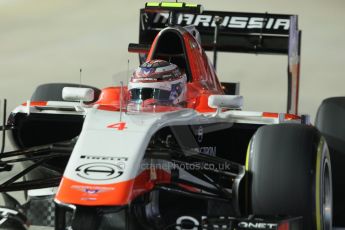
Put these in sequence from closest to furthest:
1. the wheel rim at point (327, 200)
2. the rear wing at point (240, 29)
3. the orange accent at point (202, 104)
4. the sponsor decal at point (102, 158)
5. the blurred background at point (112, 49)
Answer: the sponsor decal at point (102, 158) < the wheel rim at point (327, 200) < the orange accent at point (202, 104) < the rear wing at point (240, 29) < the blurred background at point (112, 49)

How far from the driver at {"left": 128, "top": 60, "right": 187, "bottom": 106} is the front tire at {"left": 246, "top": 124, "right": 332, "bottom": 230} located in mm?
1218

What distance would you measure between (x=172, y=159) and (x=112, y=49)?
864cm

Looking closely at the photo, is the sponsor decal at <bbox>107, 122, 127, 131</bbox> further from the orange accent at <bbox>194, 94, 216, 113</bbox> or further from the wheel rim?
the orange accent at <bbox>194, 94, 216, 113</bbox>

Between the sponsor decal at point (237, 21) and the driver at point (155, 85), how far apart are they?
223 centimetres

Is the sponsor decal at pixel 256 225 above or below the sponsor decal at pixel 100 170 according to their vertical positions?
below

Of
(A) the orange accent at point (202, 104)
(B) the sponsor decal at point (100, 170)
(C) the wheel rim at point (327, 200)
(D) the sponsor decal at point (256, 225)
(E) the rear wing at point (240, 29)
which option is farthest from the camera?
(E) the rear wing at point (240, 29)

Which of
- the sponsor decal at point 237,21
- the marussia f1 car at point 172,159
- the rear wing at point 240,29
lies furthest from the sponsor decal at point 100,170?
the sponsor decal at point 237,21

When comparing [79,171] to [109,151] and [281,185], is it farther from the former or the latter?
[281,185]

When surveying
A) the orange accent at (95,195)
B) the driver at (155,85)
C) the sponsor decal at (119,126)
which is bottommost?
the orange accent at (95,195)

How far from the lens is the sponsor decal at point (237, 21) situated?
25.5ft

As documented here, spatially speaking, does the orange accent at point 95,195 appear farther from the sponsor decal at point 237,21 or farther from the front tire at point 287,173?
the sponsor decal at point 237,21

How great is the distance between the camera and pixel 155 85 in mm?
5465

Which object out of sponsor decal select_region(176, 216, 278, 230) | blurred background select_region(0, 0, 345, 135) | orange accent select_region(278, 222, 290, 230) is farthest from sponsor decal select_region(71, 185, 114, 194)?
blurred background select_region(0, 0, 345, 135)

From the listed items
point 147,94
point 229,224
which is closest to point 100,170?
point 229,224
